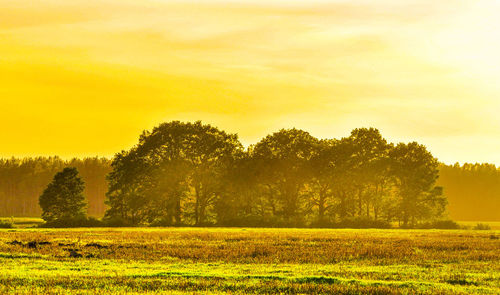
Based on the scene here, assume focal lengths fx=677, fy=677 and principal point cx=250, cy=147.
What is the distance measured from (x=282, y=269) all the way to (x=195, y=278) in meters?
6.04

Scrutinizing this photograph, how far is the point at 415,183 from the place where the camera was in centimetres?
12044

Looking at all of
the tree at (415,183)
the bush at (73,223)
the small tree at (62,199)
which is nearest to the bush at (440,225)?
the tree at (415,183)

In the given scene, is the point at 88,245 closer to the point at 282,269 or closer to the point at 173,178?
the point at 282,269

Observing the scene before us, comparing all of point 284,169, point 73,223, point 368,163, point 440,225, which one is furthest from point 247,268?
point 368,163

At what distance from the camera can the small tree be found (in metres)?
115

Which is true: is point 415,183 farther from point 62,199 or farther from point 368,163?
point 62,199

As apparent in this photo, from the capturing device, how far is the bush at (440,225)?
11194 cm

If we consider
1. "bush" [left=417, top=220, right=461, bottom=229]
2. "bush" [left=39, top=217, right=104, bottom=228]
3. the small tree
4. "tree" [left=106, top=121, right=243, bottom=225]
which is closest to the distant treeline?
"tree" [left=106, top=121, right=243, bottom=225]

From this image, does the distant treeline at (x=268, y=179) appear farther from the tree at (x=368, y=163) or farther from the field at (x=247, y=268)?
the field at (x=247, y=268)

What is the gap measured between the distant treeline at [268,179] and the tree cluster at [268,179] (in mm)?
177

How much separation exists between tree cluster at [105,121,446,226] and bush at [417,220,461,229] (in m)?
3.36

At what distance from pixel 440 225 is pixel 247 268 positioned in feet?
277

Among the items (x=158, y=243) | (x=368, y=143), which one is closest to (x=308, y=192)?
(x=368, y=143)

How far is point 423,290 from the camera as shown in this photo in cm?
2748
